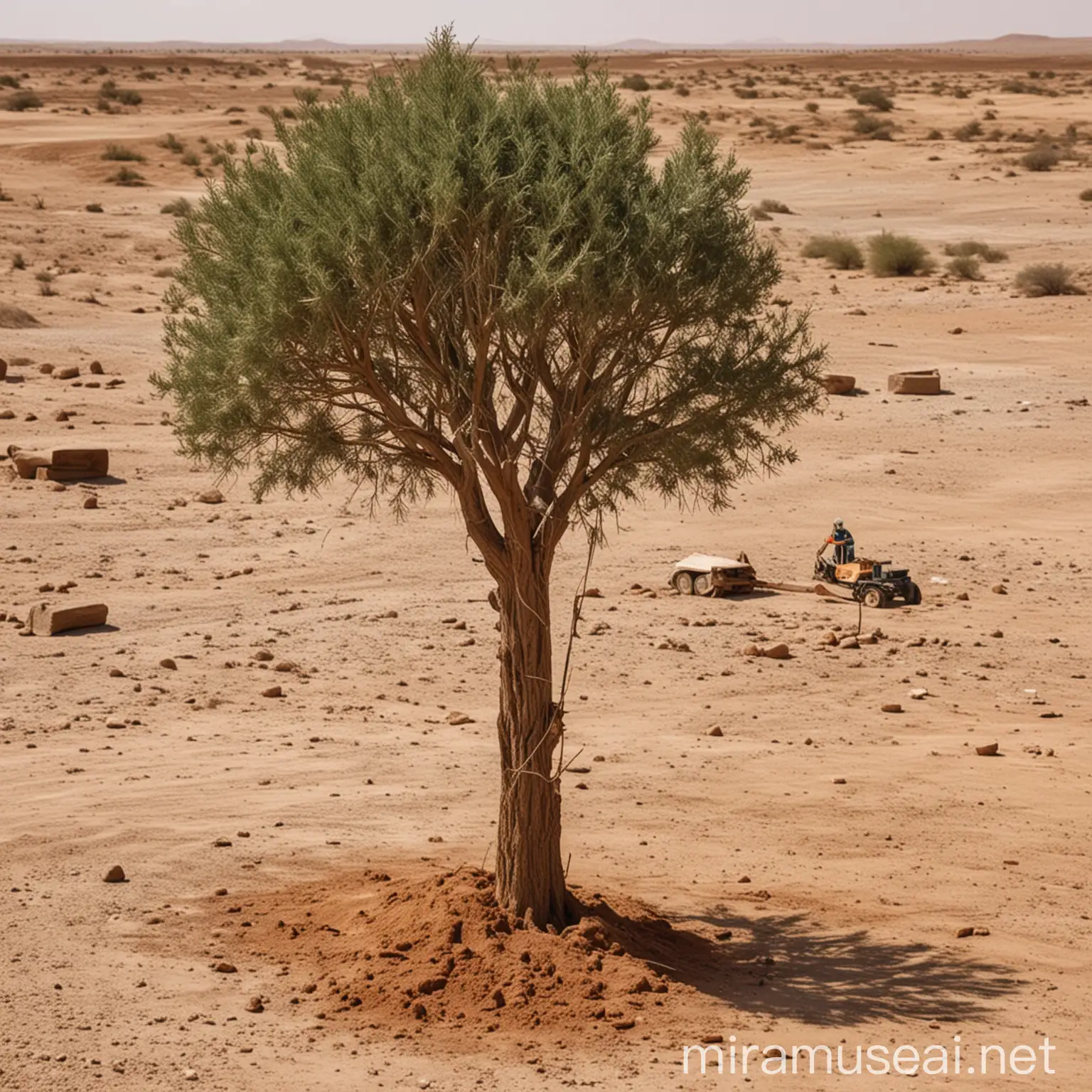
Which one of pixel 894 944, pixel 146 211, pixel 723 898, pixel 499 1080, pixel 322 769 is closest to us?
pixel 499 1080

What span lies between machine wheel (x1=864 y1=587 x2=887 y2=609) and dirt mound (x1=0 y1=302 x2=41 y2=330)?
19.7 metres

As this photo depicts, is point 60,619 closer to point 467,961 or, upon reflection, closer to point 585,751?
point 585,751

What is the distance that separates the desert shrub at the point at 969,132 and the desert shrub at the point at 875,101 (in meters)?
9.83

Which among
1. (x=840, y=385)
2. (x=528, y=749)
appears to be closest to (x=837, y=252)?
(x=840, y=385)

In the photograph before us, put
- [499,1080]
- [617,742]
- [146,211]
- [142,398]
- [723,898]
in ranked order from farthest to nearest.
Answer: [146,211], [142,398], [617,742], [723,898], [499,1080]

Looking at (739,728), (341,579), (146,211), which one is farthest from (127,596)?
(146,211)

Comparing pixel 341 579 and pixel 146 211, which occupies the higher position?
pixel 146 211

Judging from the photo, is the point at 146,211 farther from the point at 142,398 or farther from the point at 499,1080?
the point at 499,1080

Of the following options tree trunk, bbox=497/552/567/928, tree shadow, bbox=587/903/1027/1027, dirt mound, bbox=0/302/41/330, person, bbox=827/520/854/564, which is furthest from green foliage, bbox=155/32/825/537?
dirt mound, bbox=0/302/41/330

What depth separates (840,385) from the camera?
31.0 m

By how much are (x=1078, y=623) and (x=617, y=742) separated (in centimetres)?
711

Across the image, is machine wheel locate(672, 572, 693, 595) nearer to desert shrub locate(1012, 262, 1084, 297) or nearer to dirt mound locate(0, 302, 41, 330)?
dirt mound locate(0, 302, 41, 330)

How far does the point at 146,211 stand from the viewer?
4728cm

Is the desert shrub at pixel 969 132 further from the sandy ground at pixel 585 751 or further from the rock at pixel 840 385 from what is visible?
the rock at pixel 840 385
